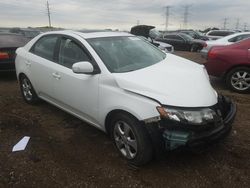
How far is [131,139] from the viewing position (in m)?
3.25

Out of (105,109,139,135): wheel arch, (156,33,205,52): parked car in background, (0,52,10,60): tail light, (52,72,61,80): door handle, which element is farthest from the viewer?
(156,33,205,52): parked car in background

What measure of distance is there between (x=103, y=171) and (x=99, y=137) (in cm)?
89

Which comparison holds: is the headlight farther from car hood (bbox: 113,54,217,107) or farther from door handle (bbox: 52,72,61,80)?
door handle (bbox: 52,72,61,80)

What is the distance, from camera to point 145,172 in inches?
126

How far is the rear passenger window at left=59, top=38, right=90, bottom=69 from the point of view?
3.88m

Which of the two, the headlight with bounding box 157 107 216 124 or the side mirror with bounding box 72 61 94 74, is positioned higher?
the side mirror with bounding box 72 61 94 74

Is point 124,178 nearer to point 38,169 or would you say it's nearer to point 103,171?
point 103,171

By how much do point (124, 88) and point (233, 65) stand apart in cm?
412

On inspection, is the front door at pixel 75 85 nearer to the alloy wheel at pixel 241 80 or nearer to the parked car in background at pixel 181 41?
the alloy wheel at pixel 241 80

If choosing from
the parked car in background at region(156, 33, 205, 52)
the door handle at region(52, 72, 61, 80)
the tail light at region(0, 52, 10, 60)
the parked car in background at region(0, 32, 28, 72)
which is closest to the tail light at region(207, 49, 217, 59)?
the door handle at region(52, 72, 61, 80)

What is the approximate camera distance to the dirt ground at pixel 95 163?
10.0 feet

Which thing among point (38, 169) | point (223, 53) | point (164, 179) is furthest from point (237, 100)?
point (38, 169)

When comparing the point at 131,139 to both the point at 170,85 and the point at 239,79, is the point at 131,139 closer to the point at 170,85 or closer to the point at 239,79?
the point at 170,85

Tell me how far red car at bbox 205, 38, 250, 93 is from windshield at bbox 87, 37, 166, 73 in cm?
264
